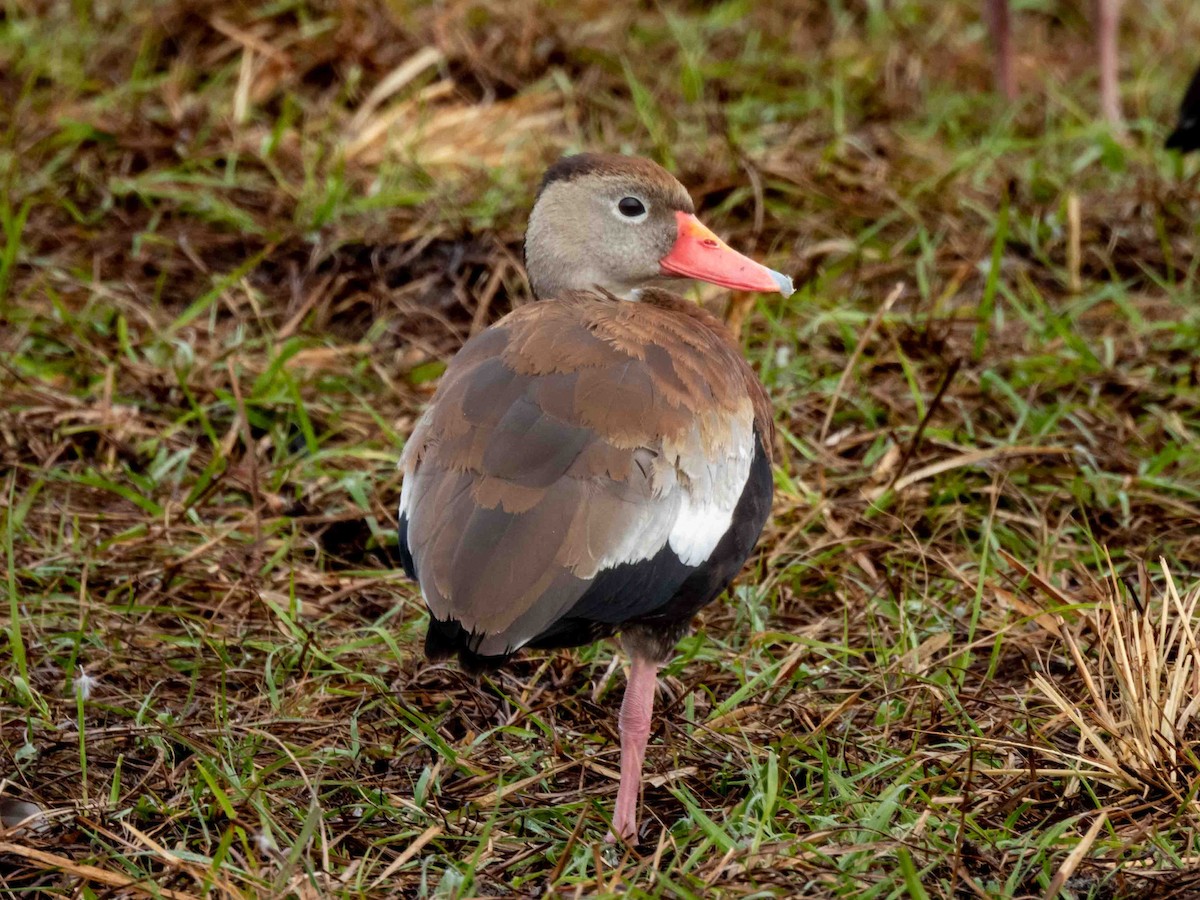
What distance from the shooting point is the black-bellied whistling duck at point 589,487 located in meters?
2.77

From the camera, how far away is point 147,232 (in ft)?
17.8

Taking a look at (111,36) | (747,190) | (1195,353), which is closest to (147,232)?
(111,36)

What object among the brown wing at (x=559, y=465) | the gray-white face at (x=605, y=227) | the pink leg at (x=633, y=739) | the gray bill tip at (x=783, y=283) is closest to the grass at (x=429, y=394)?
the pink leg at (x=633, y=739)

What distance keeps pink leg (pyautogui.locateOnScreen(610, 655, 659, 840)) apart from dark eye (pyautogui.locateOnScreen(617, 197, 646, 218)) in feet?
3.50

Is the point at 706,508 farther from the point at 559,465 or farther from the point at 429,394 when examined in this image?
the point at 429,394

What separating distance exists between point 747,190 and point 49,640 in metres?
→ 2.92

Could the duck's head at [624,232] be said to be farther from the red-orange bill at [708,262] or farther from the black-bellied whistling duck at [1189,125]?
the black-bellied whistling duck at [1189,125]

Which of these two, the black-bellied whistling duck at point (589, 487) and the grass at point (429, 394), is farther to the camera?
the grass at point (429, 394)

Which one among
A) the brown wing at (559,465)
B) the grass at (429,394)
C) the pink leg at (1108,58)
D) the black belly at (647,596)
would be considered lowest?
the pink leg at (1108,58)

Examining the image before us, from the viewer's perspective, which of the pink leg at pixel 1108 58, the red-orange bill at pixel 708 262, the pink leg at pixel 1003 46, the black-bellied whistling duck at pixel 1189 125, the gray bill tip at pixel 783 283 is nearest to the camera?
the gray bill tip at pixel 783 283

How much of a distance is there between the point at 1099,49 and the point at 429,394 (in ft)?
12.2

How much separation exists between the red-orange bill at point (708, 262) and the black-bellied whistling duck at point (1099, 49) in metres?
3.61

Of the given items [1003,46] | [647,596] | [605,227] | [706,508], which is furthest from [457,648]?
[1003,46]

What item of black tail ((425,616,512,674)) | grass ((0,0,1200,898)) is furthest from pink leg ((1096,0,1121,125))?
black tail ((425,616,512,674))
